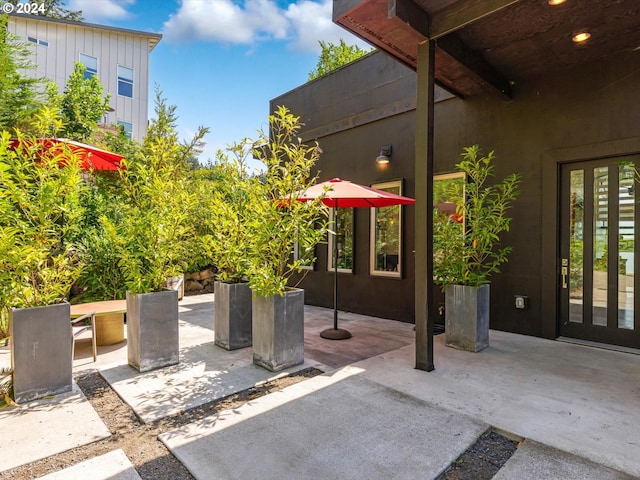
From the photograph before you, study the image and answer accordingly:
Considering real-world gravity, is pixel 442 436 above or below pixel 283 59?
below

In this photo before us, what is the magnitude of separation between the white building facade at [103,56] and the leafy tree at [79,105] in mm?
3849

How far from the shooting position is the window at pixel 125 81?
47.2 feet

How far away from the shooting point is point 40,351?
9.25ft

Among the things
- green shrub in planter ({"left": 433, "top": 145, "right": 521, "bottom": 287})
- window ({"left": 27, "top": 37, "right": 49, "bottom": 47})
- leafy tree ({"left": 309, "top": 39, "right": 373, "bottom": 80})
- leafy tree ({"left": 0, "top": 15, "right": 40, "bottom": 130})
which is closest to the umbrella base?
green shrub in planter ({"left": 433, "top": 145, "right": 521, "bottom": 287})

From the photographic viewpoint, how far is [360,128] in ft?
21.8

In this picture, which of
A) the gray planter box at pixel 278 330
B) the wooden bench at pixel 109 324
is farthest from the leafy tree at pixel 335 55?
the gray planter box at pixel 278 330

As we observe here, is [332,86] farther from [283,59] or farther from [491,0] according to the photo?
[283,59]

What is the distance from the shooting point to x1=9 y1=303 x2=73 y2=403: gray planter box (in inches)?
108

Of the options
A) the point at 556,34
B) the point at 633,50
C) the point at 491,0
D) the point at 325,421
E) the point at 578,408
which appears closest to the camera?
the point at 325,421

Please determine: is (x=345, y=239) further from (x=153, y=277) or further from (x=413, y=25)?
(x=413, y=25)

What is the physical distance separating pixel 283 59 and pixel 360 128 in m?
6.52

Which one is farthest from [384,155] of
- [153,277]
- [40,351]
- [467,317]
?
[40,351]

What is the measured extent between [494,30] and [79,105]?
8.57 meters

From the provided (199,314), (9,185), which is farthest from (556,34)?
(199,314)
